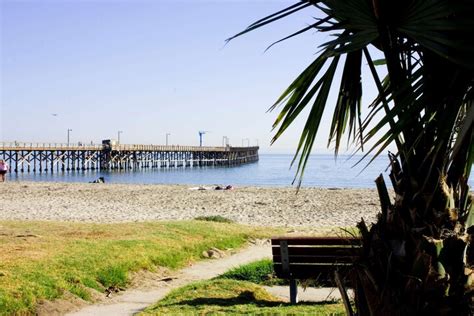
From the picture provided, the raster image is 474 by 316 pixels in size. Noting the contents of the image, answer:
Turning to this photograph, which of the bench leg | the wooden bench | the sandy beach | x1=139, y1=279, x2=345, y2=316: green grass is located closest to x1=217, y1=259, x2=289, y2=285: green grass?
x1=139, y1=279, x2=345, y2=316: green grass

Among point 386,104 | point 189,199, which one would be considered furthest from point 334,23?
point 189,199

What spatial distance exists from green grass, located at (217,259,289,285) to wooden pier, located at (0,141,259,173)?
69626mm

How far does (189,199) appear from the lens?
1288 inches

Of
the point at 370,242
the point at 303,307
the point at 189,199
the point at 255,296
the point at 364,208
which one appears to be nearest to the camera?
the point at 370,242

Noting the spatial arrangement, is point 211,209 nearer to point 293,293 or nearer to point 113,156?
point 293,293

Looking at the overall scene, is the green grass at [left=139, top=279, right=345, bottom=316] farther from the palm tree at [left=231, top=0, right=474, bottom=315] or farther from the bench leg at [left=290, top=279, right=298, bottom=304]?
the palm tree at [left=231, top=0, right=474, bottom=315]

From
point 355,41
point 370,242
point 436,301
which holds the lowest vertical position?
point 436,301

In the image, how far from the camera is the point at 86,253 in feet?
30.6

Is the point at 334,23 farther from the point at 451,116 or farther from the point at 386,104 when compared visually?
the point at 451,116

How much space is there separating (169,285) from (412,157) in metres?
5.92

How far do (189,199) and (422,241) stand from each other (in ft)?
97.7

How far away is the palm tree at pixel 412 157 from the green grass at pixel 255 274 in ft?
16.5

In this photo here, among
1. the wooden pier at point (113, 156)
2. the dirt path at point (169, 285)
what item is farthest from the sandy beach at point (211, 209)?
the wooden pier at point (113, 156)

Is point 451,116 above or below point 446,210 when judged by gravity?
above
